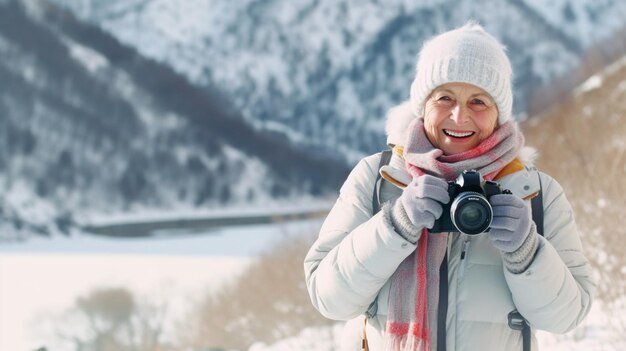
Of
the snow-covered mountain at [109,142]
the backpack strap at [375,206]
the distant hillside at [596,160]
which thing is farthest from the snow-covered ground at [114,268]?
the backpack strap at [375,206]

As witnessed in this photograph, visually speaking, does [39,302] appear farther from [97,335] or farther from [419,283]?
[419,283]

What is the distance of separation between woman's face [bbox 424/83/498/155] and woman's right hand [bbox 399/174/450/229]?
0.20 meters

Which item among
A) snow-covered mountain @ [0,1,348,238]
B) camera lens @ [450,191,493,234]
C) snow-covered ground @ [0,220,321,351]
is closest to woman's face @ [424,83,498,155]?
camera lens @ [450,191,493,234]

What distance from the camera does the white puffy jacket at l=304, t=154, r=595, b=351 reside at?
78.7 inches

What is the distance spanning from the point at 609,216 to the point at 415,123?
27.2 feet

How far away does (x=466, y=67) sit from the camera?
6.94 ft

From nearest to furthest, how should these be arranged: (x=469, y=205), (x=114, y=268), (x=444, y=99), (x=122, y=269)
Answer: (x=469, y=205) < (x=444, y=99) < (x=122, y=269) < (x=114, y=268)

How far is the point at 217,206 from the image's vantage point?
72125 millimetres

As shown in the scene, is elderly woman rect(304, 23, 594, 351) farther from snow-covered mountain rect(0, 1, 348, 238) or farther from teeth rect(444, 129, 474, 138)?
snow-covered mountain rect(0, 1, 348, 238)

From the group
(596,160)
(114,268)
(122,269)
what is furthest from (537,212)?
(114,268)

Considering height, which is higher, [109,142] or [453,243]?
[109,142]

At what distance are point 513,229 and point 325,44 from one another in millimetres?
100892

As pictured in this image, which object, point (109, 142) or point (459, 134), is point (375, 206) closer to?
point (459, 134)

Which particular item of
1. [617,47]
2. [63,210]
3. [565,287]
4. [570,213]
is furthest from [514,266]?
[63,210]
